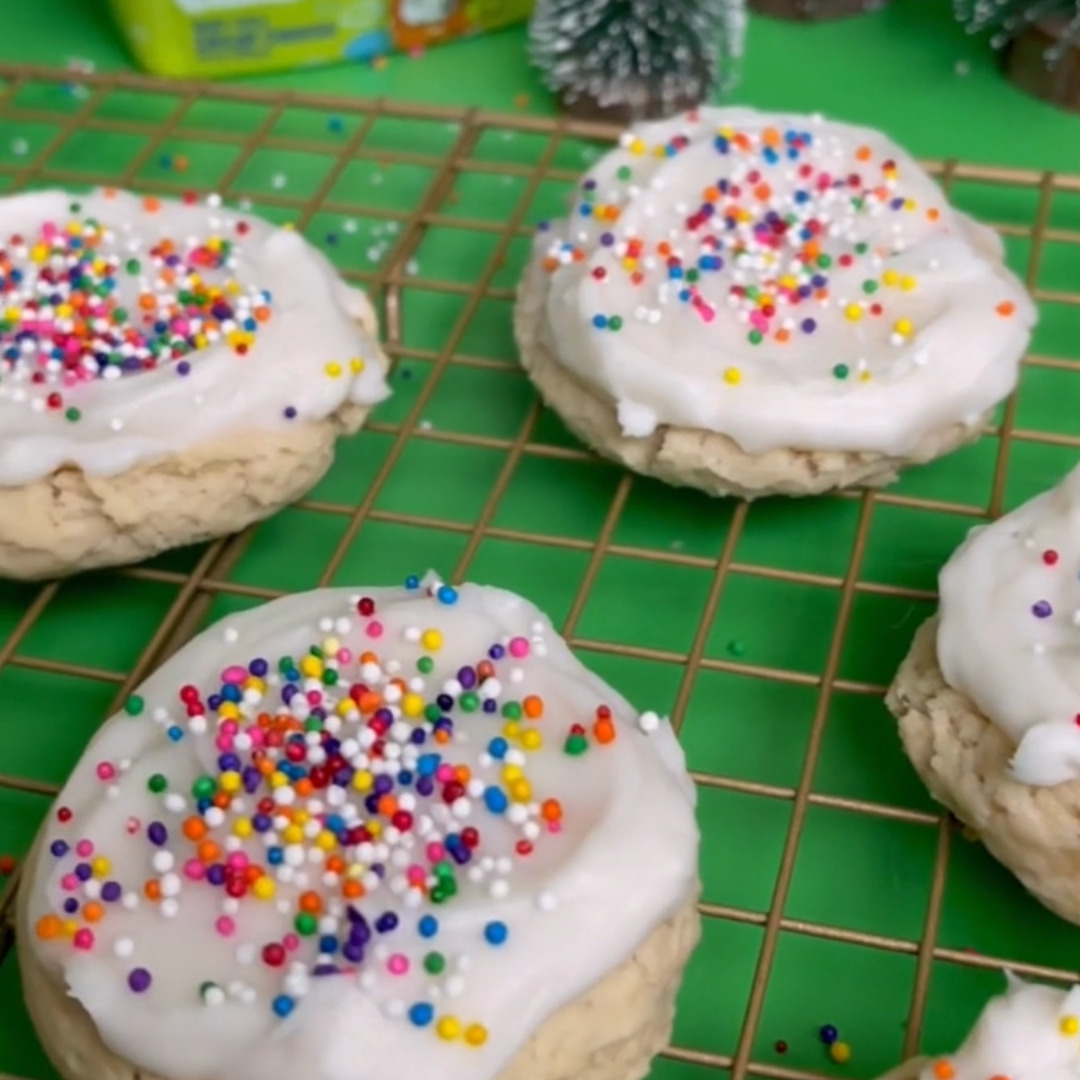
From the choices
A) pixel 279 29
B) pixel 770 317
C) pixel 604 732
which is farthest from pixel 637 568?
pixel 279 29

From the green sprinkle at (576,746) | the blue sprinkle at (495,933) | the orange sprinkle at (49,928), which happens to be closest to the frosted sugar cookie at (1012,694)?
the green sprinkle at (576,746)

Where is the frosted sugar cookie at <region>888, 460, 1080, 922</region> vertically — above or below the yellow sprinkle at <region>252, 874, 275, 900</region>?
below

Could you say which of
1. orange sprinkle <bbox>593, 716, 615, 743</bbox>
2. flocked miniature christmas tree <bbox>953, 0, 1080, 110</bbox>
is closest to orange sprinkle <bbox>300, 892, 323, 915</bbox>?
orange sprinkle <bbox>593, 716, 615, 743</bbox>

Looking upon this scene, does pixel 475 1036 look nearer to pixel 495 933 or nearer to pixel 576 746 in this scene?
pixel 495 933

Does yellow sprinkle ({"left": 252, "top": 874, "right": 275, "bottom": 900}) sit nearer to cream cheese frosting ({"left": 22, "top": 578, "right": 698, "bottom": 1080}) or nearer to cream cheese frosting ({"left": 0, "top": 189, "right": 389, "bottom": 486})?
cream cheese frosting ({"left": 22, "top": 578, "right": 698, "bottom": 1080})

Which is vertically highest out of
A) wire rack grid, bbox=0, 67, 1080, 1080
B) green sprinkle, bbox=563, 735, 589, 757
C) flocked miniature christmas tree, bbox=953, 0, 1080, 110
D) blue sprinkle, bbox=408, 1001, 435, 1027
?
green sprinkle, bbox=563, 735, 589, 757

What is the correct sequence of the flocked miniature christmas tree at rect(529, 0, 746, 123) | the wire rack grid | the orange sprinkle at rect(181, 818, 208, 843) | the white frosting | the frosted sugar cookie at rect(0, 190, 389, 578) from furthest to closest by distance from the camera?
1. the flocked miniature christmas tree at rect(529, 0, 746, 123)
2. the frosted sugar cookie at rect(0, 190, 389, 578)
3. the wire rack grid
4. the orange sprinkle at rect(181, 818, 208, 843)
5. the white frosting

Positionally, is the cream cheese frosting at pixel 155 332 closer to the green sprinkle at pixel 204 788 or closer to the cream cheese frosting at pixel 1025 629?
the green sprinkle at pixel 204 788
